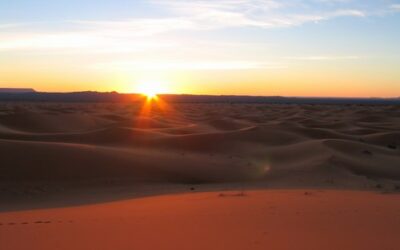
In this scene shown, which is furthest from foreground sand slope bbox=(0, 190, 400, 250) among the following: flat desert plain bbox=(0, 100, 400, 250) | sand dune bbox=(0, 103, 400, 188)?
sand dune bbox=(0, 103, 400, 188)

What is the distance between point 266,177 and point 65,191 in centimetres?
478

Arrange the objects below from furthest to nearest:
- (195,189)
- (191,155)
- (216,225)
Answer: (191,155)
(195,189)
(216,225)

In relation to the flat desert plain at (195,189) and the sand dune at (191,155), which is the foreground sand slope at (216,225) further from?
the sand dune at (191,155)

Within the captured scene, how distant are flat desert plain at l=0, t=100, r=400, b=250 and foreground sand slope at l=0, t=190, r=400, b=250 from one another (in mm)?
13

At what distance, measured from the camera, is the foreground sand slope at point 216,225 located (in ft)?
17.7

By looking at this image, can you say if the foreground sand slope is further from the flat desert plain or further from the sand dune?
the sand dune

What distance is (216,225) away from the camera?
628 cm

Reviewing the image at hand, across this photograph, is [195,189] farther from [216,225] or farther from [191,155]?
[216,225]

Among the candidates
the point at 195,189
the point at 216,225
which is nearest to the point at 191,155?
the point at 195,189

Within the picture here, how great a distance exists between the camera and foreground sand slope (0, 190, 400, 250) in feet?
17.7

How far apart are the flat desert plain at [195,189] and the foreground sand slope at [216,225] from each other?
1 cm

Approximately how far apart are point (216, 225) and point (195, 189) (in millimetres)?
4824

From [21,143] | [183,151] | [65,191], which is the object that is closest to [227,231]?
[65,191]

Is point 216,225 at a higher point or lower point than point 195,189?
higher
